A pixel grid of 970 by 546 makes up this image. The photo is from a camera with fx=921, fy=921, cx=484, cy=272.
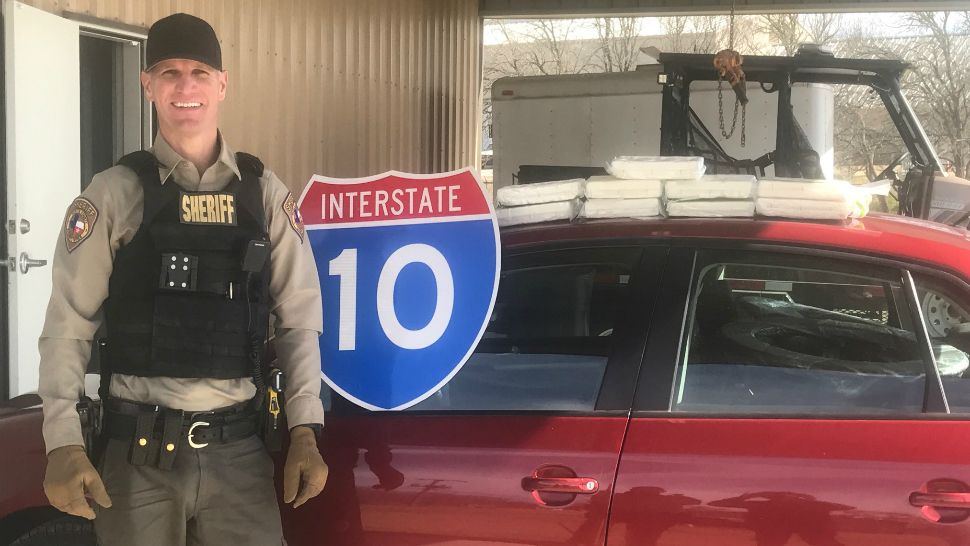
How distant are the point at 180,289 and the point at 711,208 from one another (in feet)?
4.36

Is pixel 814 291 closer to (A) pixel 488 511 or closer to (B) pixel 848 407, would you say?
(B) pixel 848 407

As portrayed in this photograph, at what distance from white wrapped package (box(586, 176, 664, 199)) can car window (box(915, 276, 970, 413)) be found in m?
0.69

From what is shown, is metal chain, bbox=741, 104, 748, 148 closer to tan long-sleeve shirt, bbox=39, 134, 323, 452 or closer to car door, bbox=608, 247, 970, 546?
car door, bbox=608, 247, 970, 546

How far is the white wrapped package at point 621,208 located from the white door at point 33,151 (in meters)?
3.25

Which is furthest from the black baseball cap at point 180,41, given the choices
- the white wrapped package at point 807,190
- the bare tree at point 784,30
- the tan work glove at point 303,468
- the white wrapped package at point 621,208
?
the bare tree at point 784,30

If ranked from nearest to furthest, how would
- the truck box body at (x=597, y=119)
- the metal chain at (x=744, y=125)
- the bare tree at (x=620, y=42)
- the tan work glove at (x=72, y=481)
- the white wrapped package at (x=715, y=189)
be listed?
the tan work glove at (x=72, y=481) → the white wrapped package at (x=715, y=189) → the metal chain at (x=744, y=125) → the truck box body at (x=597, y=119) → the bare tree at (x=620, y=42)

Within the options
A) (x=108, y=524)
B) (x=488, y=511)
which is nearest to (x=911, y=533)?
(x=488, y=511)

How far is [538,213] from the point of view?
8.38ft

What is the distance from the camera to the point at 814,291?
227 cm

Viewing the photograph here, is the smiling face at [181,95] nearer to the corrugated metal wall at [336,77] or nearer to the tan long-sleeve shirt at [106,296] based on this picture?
the tan long-sleeve shirt at [106,296]

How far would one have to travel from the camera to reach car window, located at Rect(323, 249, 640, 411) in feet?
7.53

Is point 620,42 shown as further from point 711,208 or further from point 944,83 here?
point 711,208

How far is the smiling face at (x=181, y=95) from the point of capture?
2.07m

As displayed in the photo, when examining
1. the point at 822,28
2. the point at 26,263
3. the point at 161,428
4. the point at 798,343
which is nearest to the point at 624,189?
the point at 798,343
